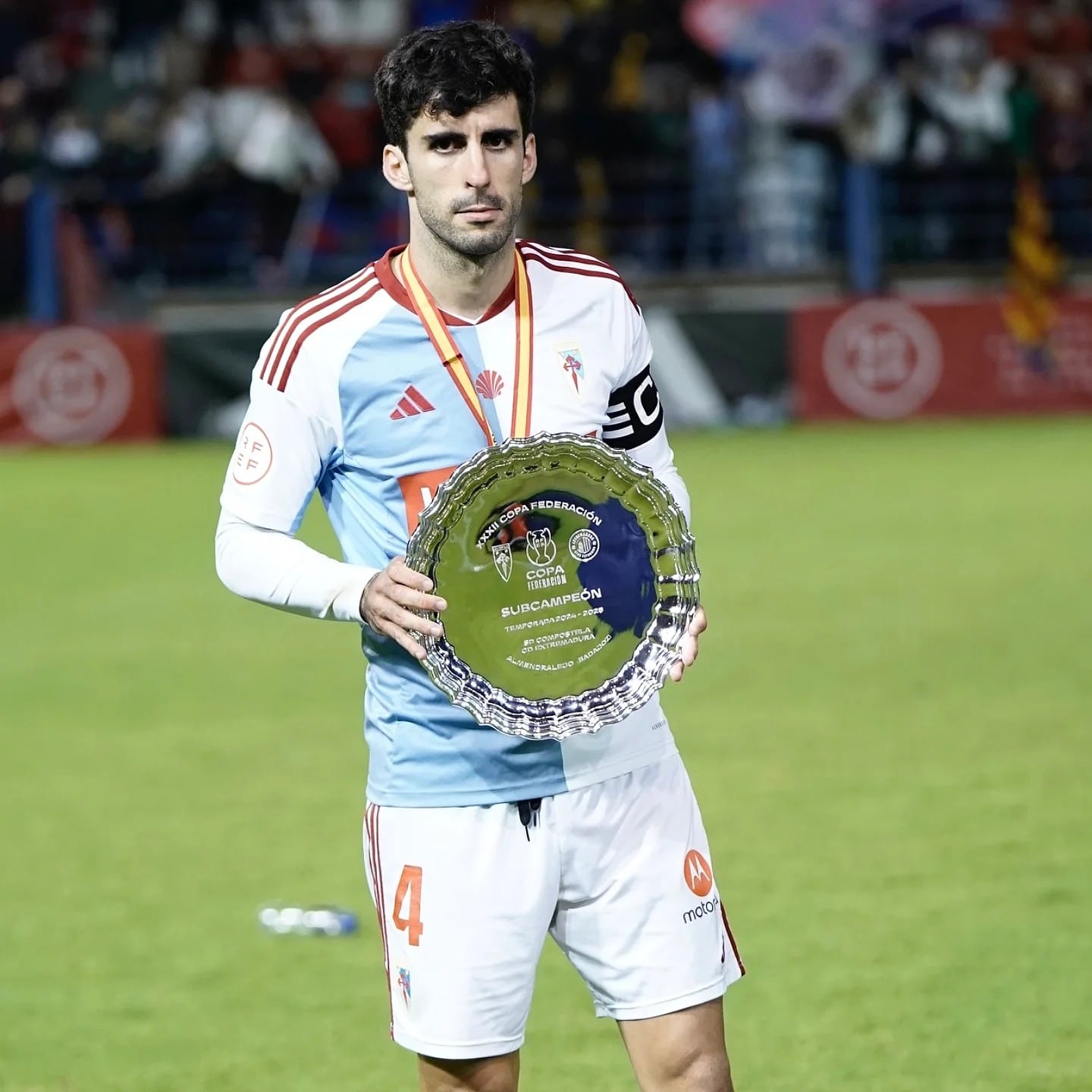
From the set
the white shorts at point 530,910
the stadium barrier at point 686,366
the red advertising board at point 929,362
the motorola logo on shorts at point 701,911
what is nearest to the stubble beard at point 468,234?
the white shorts at point 530,910

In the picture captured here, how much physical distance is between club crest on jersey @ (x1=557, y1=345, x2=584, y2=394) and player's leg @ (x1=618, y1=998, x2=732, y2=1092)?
3.70 feet

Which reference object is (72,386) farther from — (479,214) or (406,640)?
(406,640)

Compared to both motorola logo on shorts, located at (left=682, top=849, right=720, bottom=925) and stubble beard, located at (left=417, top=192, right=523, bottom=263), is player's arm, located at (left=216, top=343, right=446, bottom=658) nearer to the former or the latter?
stubble beard, located at (left=417, top=192, right=523, bottom=263)

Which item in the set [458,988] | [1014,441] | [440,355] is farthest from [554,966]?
[1014,441]

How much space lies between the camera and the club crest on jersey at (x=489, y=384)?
3.67 m

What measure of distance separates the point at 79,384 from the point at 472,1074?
654 inches

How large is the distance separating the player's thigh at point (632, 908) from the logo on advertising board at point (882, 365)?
15.8 meters

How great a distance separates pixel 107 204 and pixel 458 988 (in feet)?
55.6

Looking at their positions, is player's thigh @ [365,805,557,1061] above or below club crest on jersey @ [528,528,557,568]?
below

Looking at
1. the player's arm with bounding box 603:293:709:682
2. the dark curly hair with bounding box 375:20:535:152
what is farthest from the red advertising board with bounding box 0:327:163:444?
the dark curly hair with bounding box 375:20:535:152

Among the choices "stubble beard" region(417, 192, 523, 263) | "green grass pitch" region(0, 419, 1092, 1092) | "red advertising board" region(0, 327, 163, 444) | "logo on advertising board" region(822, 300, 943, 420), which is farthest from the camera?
"red advertising board" region(0, 327, 163, 444)

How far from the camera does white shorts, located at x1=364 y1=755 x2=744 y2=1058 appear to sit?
362cm

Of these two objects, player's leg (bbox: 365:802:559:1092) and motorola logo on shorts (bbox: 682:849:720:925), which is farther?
motorola logo on shorts (bbox: 682:849:720:925)

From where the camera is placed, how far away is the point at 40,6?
22.4 meters
